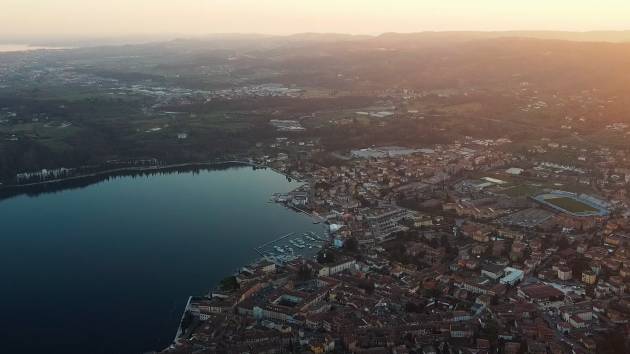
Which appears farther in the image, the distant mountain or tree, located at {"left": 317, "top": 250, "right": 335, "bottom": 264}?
the distant mountain

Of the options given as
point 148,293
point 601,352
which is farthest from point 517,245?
point 148,293

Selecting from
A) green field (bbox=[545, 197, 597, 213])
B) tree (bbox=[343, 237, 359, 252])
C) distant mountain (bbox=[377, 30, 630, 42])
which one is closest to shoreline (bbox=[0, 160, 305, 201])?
tree (bbox=[343, 237, 359, 252])

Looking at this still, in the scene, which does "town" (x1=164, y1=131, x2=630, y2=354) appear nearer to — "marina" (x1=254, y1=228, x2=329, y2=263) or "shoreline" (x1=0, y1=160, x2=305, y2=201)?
"marina" (x1=254, y1=228, x2=329, y2=263)

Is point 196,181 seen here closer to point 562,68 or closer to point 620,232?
point 620,232

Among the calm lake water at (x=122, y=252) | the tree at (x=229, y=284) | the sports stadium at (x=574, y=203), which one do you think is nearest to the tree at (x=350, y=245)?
the calm lake water at (x=122, y=252)

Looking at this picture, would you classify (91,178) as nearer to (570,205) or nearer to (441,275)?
(441,275)
